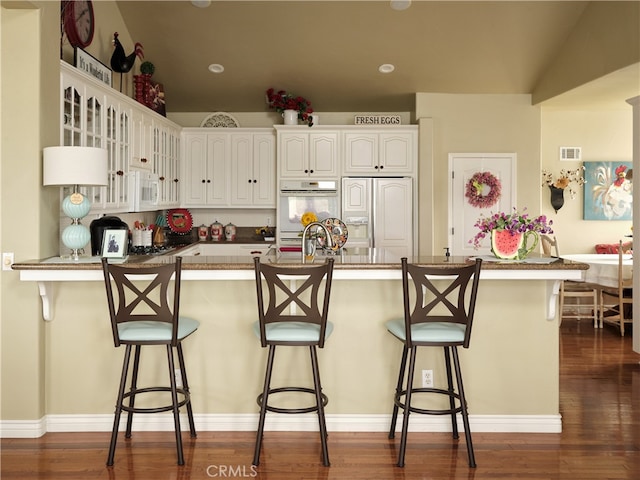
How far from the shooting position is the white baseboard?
11.4ft

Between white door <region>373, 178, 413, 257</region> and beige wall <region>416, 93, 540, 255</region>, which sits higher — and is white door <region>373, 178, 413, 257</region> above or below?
below

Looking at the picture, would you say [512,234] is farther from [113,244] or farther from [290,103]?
[290,103]

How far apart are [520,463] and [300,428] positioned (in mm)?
1213

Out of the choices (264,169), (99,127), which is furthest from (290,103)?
(99,127)

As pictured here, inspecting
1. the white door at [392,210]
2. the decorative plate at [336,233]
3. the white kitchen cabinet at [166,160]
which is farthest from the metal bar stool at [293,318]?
the white door at [392,210]

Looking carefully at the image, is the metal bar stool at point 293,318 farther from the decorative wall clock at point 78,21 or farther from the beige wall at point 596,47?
the beige wall at point 596,47

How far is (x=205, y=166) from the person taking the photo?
22.2ft

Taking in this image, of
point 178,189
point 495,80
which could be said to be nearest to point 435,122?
point 495,80

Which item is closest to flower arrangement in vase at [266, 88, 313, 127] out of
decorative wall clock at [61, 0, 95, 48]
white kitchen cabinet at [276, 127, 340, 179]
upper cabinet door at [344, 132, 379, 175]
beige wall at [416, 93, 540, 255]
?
white kitchen cabinet at [276, 127, 340, 179]

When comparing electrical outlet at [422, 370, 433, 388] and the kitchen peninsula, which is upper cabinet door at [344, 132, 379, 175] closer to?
the kitchen peninsula

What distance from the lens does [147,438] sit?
338cm

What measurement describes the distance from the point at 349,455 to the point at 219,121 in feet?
15.6

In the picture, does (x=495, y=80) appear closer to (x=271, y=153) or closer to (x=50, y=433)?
(x=271, y=153)
